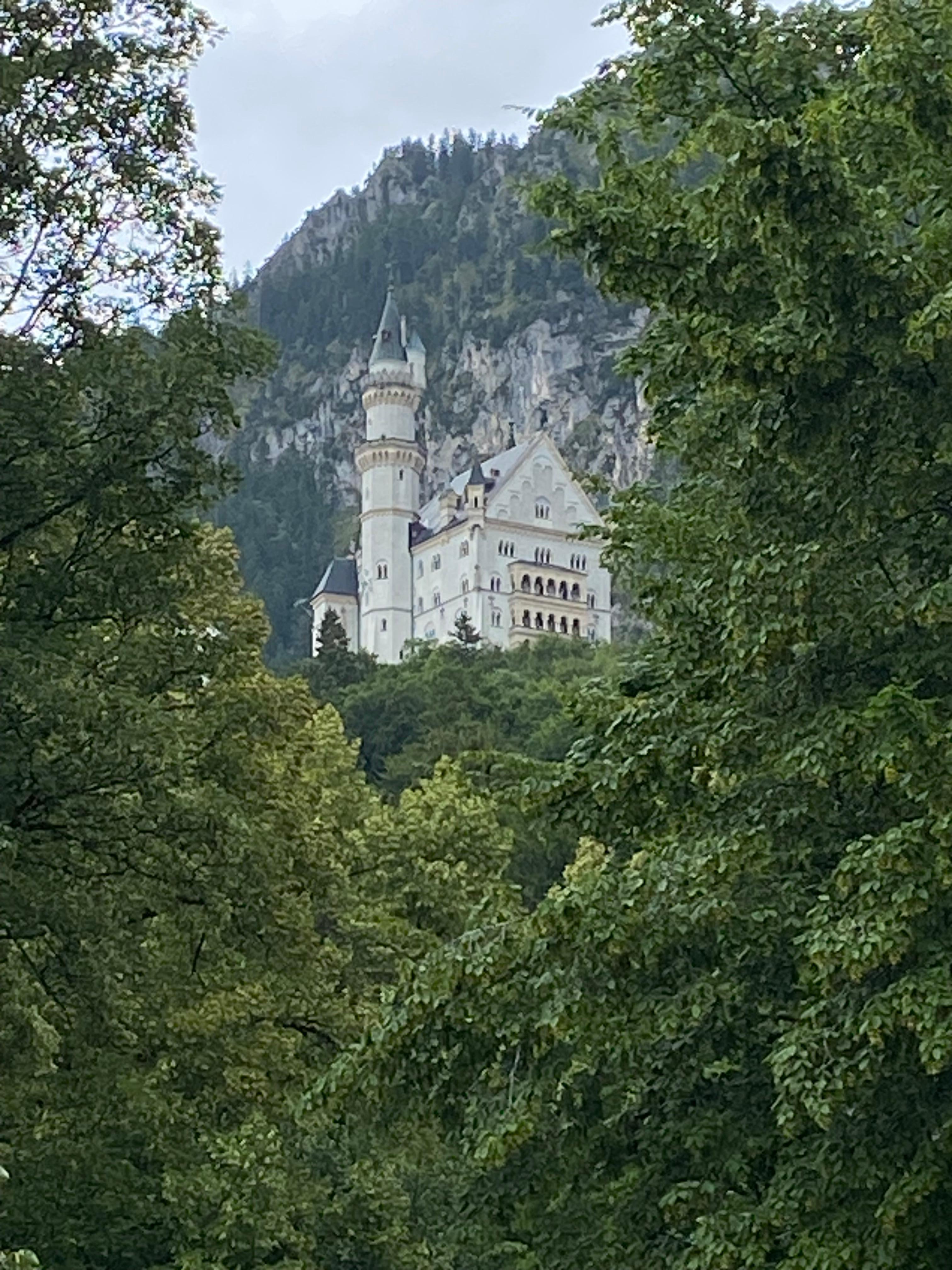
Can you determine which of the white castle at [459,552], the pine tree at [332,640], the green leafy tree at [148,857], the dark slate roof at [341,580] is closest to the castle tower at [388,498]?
the white castle at [459,552]

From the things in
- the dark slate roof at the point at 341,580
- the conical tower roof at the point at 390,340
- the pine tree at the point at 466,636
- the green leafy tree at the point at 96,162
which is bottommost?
the green leafy tree at the point at 96,162

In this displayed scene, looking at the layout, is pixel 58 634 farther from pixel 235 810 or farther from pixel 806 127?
pixel 806 127

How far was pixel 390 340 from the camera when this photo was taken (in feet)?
538

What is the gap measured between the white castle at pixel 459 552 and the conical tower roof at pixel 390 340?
98cm

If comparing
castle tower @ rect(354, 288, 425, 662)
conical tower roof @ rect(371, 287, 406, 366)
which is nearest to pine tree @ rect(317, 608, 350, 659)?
castle tower @ rect(354, 288, 425, 662)

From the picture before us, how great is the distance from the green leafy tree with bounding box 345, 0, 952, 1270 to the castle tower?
132287 mm

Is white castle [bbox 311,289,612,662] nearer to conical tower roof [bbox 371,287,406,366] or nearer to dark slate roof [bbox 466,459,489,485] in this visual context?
dark slate roof [bbox 466,459,489,485]

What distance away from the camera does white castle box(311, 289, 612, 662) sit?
14038cm

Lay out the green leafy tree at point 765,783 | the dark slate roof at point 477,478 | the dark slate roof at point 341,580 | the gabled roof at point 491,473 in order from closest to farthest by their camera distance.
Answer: the green leafy tree at point 765,783
the dark slate roof at point 477,478
the gabled roof at point 491,473
the dark slate roof at point 341,580

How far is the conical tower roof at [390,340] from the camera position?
16062 cm

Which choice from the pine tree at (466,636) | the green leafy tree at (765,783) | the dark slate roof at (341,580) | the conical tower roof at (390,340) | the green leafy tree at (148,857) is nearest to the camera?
the green leafy tree at (765,783)

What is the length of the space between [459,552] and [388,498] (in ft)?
40.5

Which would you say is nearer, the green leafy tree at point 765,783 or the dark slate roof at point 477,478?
the green leafy tree at point 765,783

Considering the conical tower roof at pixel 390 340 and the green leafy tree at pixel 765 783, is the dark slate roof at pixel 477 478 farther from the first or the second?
the green leafy tree at pixel 765 783
